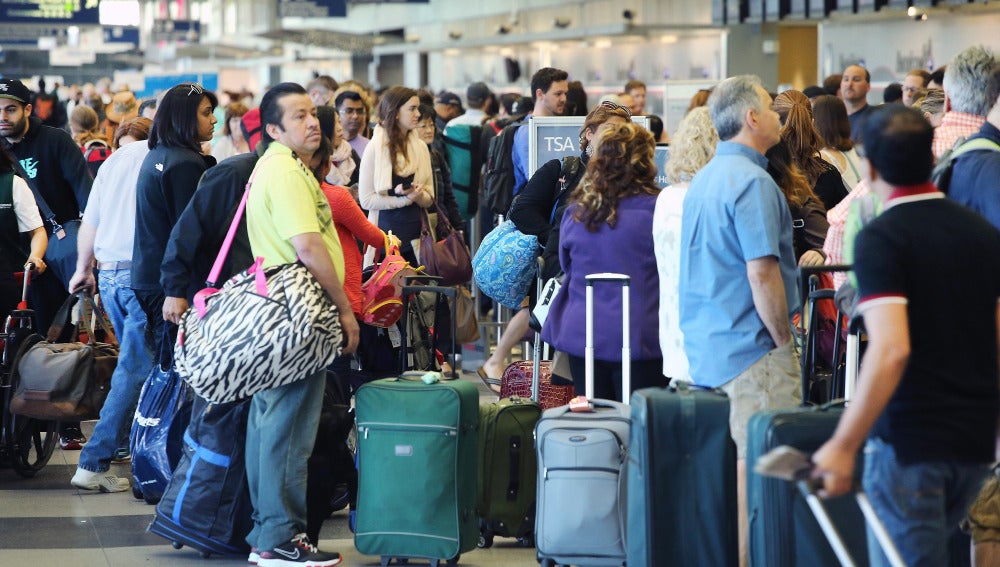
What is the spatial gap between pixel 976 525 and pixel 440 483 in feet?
6.01

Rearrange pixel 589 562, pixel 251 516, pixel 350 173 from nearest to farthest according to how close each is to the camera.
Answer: pixel 589 562, pixel 251 516, pixel 350 173

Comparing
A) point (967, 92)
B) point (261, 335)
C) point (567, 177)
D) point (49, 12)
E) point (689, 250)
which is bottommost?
point (261, 335)

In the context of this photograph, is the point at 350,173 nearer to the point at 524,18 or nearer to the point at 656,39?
the point at 656,39

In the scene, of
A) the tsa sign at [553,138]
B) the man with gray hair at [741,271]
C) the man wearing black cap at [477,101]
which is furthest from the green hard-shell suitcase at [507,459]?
the man wearing black cap at [477,101]

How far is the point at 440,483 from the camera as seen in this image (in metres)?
5.02

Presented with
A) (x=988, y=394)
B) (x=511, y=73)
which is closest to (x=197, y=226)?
(x=988, y=394)

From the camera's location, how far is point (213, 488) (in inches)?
205

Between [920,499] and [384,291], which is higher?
[384,291]

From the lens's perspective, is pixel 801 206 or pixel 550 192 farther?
pixel 550 192

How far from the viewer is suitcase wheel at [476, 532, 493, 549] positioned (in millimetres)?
5414

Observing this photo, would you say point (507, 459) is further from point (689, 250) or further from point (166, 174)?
point (166, 174)

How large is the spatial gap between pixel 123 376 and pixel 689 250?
3.08m

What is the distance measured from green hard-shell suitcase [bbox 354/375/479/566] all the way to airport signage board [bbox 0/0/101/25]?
31165 mm

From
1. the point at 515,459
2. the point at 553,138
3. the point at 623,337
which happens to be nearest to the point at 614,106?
the point at 553,138
